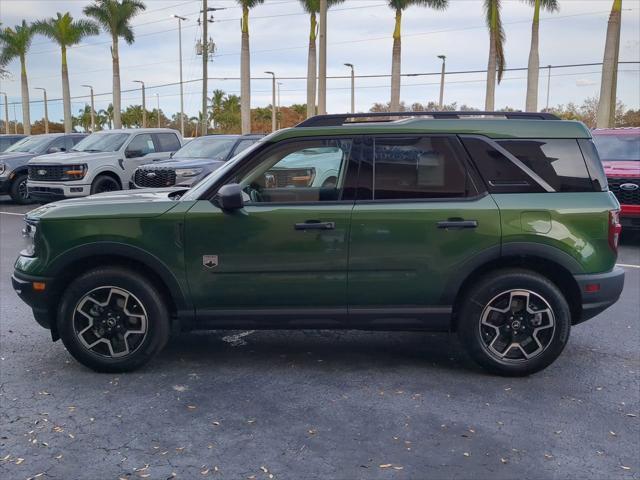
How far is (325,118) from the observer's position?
488 centimetres

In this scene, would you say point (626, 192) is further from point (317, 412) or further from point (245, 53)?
point (245, 53)

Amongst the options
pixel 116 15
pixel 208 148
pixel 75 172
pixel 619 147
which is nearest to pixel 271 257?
pixel 619 147

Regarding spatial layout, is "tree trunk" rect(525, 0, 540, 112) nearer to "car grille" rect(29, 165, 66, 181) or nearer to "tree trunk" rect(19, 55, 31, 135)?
"car grille" rect(29, 165, 66, 181)

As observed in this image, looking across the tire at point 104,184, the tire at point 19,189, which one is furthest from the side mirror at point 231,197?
the tire at point 19,189

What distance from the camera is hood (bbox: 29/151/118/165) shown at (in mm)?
14053

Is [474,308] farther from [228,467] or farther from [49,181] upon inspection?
[49,181]

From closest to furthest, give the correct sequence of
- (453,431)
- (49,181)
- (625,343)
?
(453,431) → (625,343) → (49,181)

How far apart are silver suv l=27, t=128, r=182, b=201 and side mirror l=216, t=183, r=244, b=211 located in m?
10.5

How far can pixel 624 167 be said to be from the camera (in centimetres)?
1050

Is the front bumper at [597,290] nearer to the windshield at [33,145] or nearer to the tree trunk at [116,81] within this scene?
the windshield at [33,145]

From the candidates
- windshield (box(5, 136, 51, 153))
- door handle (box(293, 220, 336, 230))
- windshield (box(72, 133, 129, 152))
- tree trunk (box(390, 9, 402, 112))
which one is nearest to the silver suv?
windshield (box(72, 133, 129, 152))

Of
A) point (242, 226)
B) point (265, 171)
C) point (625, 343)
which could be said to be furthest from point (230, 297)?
point (625, 343)

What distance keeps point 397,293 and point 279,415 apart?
123cm

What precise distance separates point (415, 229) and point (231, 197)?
51.6 inches
